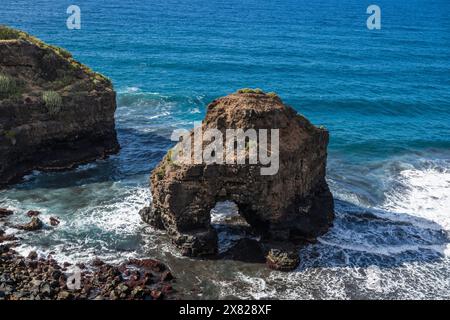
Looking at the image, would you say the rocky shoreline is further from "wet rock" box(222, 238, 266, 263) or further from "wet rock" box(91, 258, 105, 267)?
"wet rock" box(222, 238, 266, 263)

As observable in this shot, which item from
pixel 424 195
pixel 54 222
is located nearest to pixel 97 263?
pixel 54 222

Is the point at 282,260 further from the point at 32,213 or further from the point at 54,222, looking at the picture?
the point at 32,213

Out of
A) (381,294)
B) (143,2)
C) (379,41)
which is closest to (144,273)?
(381,294)

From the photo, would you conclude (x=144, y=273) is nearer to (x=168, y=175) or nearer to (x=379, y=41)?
(x=168, y=175)

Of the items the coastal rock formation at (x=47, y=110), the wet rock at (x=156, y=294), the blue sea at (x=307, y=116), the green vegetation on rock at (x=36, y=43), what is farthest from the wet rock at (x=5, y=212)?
the green vegetation on rock at (x=36, y=43)

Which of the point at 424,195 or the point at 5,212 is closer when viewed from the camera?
the point at 5,212

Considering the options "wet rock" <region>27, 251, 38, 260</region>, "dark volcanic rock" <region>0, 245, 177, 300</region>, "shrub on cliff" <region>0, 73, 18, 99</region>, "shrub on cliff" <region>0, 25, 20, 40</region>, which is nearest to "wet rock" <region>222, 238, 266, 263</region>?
"dark volcanic rock" <region>0, 245, 177, 300</region>
